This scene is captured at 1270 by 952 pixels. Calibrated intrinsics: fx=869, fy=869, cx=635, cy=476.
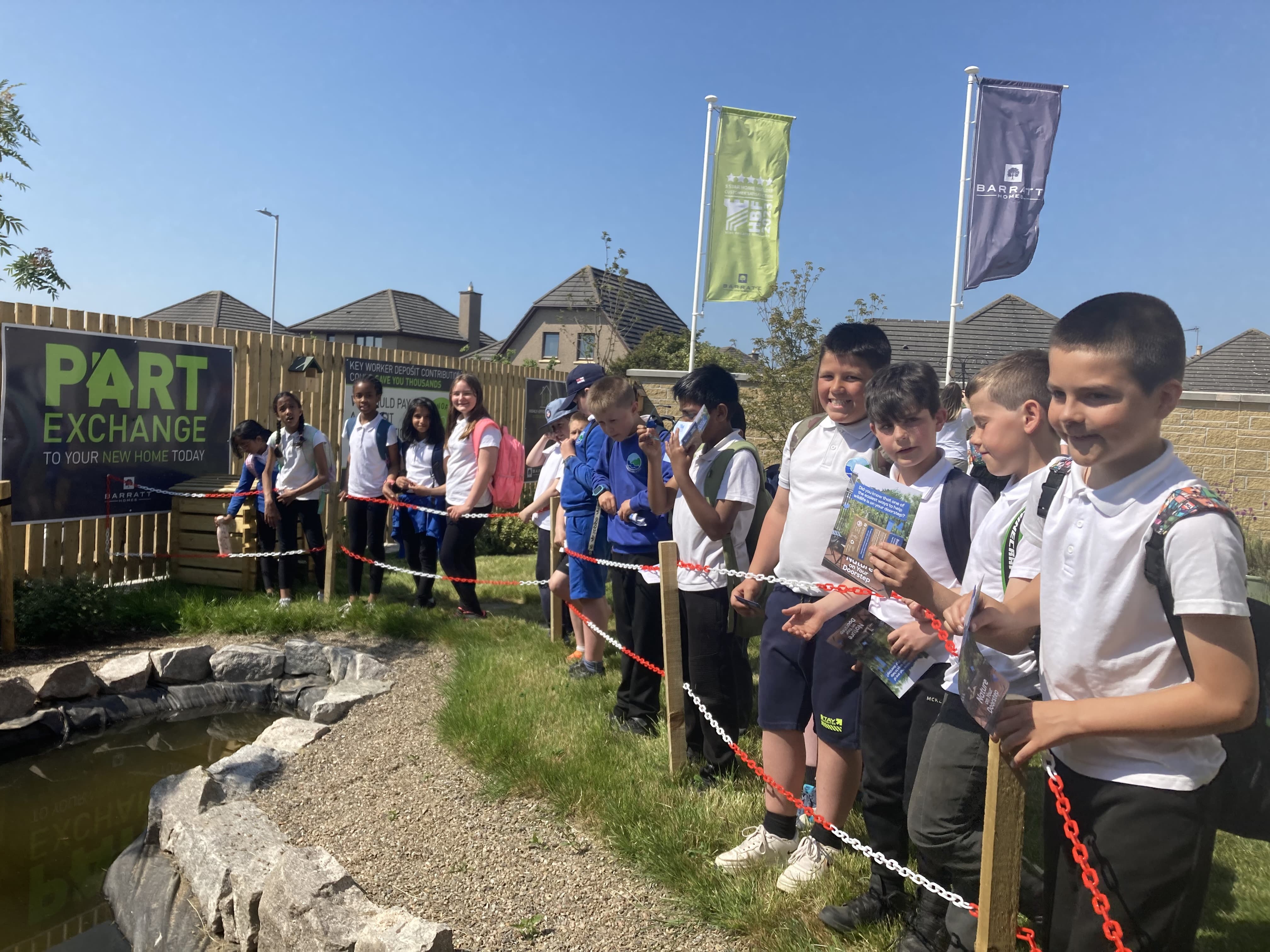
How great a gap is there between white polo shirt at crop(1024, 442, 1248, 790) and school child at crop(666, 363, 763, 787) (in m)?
1.94

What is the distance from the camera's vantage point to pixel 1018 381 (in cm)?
239

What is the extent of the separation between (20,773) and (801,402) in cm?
1135

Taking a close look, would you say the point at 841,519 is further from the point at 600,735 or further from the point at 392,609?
the point at 392,609

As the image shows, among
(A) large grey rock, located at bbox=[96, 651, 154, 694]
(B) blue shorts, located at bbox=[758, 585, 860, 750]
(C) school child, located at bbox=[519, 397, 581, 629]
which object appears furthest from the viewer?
(C) school child, located at bbox=[519, 397, 581, 629]

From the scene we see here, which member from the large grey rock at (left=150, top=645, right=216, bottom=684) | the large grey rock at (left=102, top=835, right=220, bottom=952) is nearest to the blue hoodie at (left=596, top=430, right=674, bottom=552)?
the large grey rock at (left=102, top=835, right=220, bottom=952)

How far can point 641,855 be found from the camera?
3293mm

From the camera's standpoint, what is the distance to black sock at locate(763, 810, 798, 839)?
318cm

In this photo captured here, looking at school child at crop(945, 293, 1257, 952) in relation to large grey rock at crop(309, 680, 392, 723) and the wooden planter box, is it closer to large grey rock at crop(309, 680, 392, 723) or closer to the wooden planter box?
large grey rock at crop(309, 680, 392, 723)

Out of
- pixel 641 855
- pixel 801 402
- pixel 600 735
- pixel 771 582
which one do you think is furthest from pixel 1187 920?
pixel 801 402

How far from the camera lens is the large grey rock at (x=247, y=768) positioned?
4234mm

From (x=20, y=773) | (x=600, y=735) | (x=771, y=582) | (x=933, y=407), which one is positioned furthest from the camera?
(x=20, y=773)

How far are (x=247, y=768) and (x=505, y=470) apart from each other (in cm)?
301

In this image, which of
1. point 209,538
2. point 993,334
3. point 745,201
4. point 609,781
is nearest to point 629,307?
point 993,334

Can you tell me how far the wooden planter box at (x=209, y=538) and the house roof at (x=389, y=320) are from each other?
43.8m
